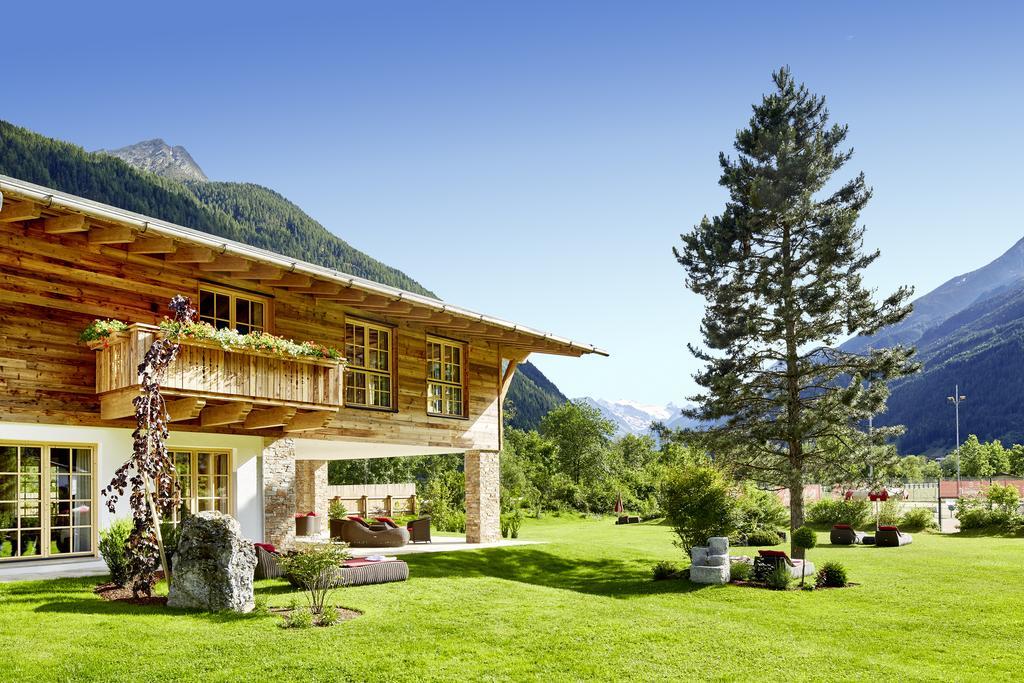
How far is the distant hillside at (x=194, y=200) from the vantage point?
100 metres

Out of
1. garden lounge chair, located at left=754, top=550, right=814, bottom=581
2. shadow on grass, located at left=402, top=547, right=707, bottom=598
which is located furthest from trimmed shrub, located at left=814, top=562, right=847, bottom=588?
shadow on grass, located at left=402, top=547, right=707, bottom=598

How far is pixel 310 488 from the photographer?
27.1 m

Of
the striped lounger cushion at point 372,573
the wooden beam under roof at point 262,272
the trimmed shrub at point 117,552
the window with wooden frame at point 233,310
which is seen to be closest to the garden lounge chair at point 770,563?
the striped lounger cushion at point 372,573

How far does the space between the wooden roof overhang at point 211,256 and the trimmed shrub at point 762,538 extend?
373 inches

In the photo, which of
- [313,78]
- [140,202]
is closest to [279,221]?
[140,202]

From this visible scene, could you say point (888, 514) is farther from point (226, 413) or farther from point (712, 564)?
point (226, 413)

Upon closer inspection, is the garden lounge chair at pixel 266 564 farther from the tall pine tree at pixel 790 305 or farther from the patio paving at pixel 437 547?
the tall pine tree at pixel 790 305

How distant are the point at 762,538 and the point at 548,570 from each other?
8.58 metres

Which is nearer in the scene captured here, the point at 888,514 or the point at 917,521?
the point at 888,514

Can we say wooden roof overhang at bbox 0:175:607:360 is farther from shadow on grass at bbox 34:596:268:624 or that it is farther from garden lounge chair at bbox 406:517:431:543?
garden lounge chair at bbox 406:517:431:543

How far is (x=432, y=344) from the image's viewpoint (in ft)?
70.3

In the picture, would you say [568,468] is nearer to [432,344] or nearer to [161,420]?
[432,344]

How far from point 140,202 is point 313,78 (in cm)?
8812

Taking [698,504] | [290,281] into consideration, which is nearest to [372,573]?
[290,281]
